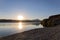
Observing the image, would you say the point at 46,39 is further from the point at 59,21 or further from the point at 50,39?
the point at 59,21

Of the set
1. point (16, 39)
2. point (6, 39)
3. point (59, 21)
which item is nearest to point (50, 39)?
point (16, 39)

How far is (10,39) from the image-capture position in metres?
10.5

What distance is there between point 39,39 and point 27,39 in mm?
904

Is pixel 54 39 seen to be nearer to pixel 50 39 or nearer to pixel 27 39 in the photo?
pixel 50 39

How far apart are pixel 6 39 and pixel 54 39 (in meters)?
3.75

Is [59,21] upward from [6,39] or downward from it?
upward

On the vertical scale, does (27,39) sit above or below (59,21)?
below

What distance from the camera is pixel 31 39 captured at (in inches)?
386

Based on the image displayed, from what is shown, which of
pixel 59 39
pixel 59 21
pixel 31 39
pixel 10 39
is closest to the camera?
pixel 59 39

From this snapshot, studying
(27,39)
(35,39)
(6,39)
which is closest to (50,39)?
(35,39)

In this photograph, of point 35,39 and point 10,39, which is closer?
point 35,39

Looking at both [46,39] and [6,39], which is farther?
[6,39]

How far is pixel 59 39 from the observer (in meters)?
9.16

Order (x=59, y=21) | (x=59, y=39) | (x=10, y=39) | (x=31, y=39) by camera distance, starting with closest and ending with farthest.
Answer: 1. (x=59, y=39)
2. (x=31, y=39)
3. (x=10, y=39)
4. (x=59, y=21)
